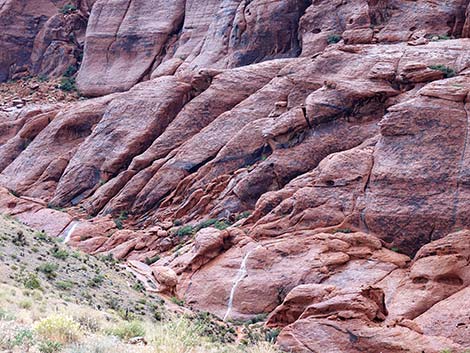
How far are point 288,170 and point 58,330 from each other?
2123 centimetres

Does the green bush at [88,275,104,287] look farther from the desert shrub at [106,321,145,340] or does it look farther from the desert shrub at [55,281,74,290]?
the desert shrub at [106,321,145,340]

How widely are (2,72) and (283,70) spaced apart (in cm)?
3617

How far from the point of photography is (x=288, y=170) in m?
31.7

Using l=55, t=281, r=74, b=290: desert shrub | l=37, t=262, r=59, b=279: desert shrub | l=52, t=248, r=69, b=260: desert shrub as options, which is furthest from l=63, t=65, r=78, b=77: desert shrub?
l=55, t=281, r=74, b=290: desert shrub

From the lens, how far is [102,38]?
56844 mm

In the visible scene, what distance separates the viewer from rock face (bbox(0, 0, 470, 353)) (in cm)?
2262

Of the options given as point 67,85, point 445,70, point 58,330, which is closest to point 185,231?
point 445,70

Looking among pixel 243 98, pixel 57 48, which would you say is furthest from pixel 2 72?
pixel 243 98

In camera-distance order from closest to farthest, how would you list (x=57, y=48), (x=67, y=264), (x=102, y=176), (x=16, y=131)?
(x=67, y=264) < (x=102, y=176) < (x=16, y=131) < (x=57, y=48)

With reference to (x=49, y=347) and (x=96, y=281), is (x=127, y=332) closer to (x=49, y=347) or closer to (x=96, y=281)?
(x=49, y=347)

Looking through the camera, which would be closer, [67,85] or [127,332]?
[127,332]

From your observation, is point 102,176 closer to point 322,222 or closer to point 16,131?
point 16,131

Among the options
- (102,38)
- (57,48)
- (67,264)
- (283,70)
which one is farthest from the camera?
(57,48)

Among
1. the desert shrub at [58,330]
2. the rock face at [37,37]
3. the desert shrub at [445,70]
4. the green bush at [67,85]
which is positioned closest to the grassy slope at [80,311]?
the desert shrub at [58,330]
